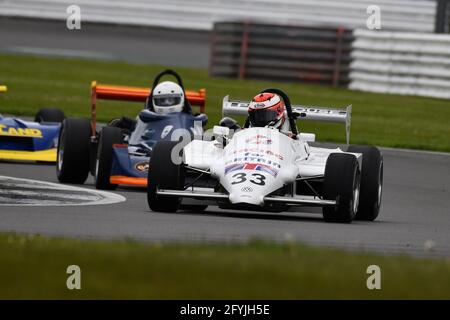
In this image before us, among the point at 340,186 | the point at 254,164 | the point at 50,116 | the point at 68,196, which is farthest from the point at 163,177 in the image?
the point at 50,116

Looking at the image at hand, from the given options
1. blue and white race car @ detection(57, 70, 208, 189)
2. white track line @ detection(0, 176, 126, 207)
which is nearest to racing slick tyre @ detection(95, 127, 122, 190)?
blue and white race car @ detection(57, 70, 208, 189)

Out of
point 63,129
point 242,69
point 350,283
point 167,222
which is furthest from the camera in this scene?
point 242,69

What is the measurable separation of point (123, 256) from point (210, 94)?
18434 millimetres

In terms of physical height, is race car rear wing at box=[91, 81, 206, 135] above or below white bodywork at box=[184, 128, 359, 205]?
above

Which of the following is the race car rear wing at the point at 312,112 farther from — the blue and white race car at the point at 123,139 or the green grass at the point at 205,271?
the green grass at the point at 205,271

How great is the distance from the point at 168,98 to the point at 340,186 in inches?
168

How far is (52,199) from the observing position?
40.9ft

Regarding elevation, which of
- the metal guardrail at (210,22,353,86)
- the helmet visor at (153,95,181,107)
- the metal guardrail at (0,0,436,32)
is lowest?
the helmet visor at (153,95,181,107)

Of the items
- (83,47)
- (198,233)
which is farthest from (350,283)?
(83,47)

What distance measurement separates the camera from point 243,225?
35.3 ft

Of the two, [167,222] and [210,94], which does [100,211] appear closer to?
[167,222]

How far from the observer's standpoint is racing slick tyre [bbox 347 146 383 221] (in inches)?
482

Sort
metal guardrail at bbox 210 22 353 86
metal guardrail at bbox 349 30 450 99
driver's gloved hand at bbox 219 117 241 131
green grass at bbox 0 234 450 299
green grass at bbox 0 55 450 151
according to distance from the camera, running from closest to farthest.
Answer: green grass at bbox 0 234 450 299, driver's gloved hand at bbox 219 117 241 131, green grass at bbox 0 55 450 151, metal guardrail at bbox 349 30 450 99, metal guardrail at bbox 210 22 353 86

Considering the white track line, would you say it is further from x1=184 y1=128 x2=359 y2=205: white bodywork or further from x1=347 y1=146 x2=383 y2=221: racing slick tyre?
x1=347 y1=146 x2=383 y2=221: racing slick tyre
